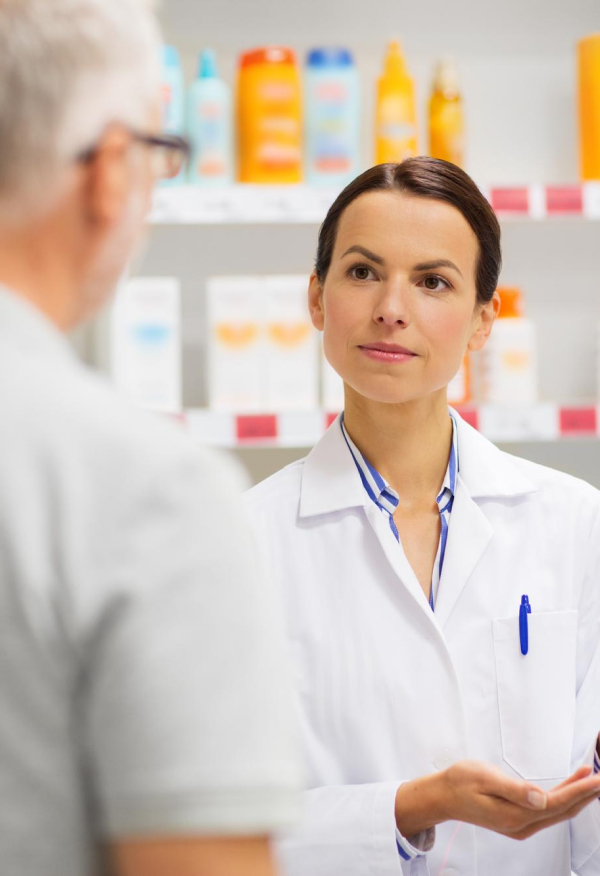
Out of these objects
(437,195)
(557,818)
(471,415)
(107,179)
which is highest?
(437,195)

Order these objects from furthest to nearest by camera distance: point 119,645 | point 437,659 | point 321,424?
point 321,424 → point 437,659 → point 119,645

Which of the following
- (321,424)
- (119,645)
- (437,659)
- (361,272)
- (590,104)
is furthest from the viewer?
(590,104)

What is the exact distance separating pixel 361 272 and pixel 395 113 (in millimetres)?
767

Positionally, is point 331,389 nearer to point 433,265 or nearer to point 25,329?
point 433,265

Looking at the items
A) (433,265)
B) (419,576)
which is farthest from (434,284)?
(419,576)

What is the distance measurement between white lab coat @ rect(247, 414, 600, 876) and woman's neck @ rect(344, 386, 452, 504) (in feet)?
0.12

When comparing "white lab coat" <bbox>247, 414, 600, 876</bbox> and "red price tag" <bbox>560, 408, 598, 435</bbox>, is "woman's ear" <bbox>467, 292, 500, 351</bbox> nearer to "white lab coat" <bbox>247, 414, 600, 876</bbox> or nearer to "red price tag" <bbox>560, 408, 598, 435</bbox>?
"white lab coat" <bbox>247, 414, 600, 876</bbox>

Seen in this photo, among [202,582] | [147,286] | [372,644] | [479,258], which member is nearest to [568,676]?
[372,644]

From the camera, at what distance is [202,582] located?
438 mm

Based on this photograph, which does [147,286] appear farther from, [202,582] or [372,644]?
[202,582]

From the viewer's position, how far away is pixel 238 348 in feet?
5.93

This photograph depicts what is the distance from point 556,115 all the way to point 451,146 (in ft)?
1.35

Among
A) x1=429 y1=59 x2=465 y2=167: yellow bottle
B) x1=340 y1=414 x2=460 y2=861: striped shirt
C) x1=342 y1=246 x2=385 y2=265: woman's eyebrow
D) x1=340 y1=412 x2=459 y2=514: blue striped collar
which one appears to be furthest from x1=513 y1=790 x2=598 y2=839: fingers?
x1=429 y1=59 x2=465 y2=167: yellow bottle

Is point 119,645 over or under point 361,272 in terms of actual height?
under
